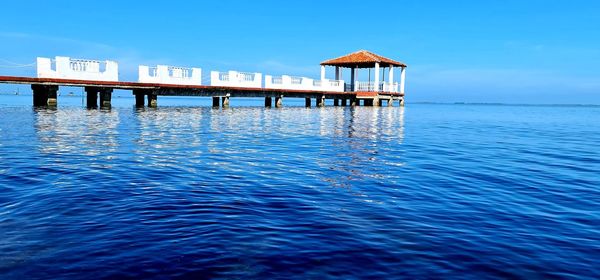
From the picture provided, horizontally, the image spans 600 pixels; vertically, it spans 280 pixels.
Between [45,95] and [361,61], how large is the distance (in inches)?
1031

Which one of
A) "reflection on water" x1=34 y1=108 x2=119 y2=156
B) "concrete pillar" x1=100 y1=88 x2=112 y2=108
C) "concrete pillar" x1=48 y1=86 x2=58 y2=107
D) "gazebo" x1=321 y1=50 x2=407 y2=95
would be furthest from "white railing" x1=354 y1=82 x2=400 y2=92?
"reflection on water" x1=34 y1=108 x2=119 y2=156

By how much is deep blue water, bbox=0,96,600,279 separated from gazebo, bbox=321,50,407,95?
32.1 metres

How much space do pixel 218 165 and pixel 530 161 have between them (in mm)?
7795

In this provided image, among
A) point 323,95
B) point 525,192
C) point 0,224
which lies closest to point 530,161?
point 525,192

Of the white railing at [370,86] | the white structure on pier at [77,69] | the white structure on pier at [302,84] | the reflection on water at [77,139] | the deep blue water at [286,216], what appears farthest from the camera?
the white railing at [370,86]

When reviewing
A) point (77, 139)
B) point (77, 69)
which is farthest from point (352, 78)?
point (77, 139)

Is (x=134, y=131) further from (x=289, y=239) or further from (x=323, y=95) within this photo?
(x=323, y=95)

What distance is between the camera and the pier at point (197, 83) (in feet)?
78.5

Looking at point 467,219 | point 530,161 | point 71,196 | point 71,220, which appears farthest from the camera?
point 530,161

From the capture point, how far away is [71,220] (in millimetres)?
4637

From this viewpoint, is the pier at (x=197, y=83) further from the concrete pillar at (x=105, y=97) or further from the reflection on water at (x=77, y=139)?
the reflection on water at (x=77, y=139)

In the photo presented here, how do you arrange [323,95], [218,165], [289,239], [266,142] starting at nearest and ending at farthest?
[289,239] < [218,165] < [266,142] < [323,95]

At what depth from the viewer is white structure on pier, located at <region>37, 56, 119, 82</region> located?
23.3 m

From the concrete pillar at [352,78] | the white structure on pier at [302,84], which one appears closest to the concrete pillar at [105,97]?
the white structure on pier at [302,84]
